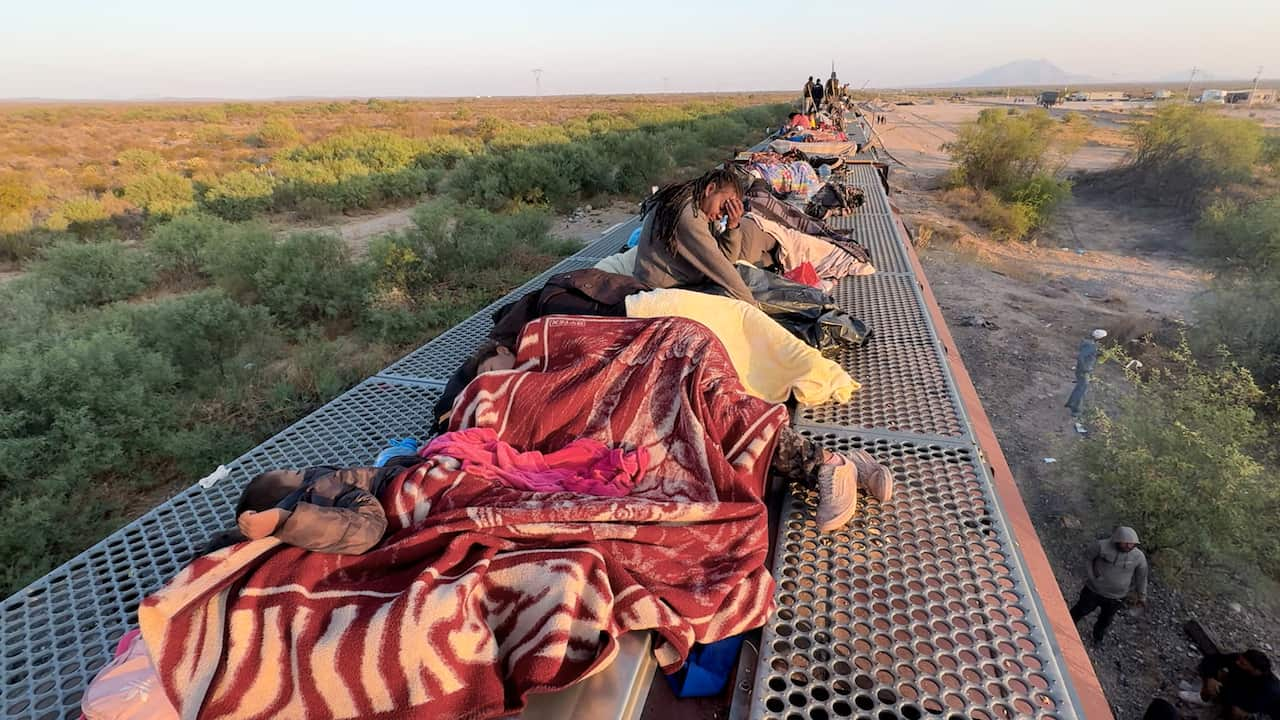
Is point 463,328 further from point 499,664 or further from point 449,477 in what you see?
point 499,664

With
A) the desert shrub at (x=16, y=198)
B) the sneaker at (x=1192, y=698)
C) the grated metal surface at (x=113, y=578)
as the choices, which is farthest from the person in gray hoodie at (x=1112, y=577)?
the desert shrub at (x=16, y=198)

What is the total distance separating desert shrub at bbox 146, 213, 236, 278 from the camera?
8156 mm

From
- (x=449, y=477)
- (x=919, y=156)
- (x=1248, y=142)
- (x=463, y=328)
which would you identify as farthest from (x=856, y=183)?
(x=919, y=156)

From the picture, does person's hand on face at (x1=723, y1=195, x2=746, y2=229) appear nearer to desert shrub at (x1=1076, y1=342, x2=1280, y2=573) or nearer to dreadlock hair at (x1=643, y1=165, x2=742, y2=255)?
dreadlock hair at (x1=643, y1=165, x2=742, y2=255)

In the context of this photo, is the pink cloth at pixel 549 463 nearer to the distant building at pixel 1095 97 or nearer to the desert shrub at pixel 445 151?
the desert shrub at pixel 445 151

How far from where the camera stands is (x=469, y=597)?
50.8 inches

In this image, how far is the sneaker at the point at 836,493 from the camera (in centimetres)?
168

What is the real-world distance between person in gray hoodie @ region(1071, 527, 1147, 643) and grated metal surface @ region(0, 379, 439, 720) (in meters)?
3.95

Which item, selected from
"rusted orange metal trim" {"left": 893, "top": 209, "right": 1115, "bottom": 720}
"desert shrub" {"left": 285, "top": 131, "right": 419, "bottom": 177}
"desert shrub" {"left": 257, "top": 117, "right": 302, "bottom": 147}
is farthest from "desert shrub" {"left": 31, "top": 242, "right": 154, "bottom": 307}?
"desert shrub" {"left": 257, "top": 117, "right": 302, "bottom": 147}

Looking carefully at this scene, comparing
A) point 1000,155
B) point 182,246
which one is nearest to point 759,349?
point 182,246

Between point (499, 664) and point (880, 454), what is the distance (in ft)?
4.52

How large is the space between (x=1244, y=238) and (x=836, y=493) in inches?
482

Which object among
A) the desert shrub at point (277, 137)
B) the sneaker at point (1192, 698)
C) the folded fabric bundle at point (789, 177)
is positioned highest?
the desert shrub at point (277, 137)

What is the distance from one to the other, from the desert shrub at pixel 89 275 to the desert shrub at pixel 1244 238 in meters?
14.6
